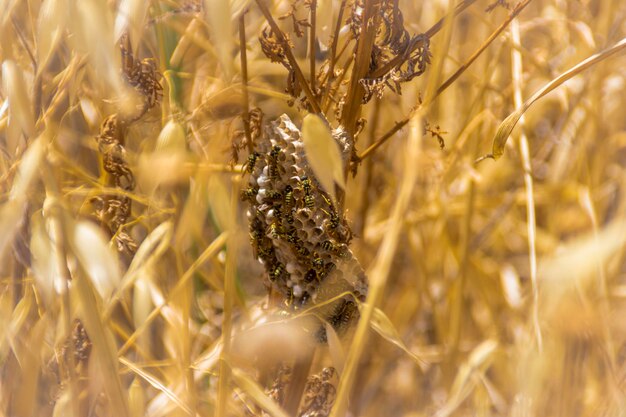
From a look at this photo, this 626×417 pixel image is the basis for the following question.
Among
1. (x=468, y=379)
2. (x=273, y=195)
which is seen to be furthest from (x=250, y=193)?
(x=468, y=379)

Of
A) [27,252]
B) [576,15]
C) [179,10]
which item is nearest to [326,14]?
[179,10]

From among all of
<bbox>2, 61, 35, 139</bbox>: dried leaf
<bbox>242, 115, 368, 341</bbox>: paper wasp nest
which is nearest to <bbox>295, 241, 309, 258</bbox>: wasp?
<bbox>242, 115, 368, 341</bbox>: paper wasp nest

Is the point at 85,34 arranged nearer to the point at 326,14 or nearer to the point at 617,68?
the point at 326,14

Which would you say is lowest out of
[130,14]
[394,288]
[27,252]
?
[394,288]

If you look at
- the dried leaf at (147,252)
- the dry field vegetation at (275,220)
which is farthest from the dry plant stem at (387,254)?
the dried leaf at (147,252)

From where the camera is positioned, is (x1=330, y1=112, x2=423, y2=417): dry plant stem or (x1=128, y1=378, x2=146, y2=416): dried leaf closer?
(x1=330, y1=112, x2=423, y2=417): dry plant stem

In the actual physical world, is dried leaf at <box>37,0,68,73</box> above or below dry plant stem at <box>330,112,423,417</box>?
above

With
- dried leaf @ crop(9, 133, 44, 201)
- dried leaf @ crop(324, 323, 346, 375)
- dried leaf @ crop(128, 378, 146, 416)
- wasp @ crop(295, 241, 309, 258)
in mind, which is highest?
dried leaf @ crop(9, 133, 44, 201)

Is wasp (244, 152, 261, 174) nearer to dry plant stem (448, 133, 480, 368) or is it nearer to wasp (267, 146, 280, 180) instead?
wasp (267, 146, 280, 180)
